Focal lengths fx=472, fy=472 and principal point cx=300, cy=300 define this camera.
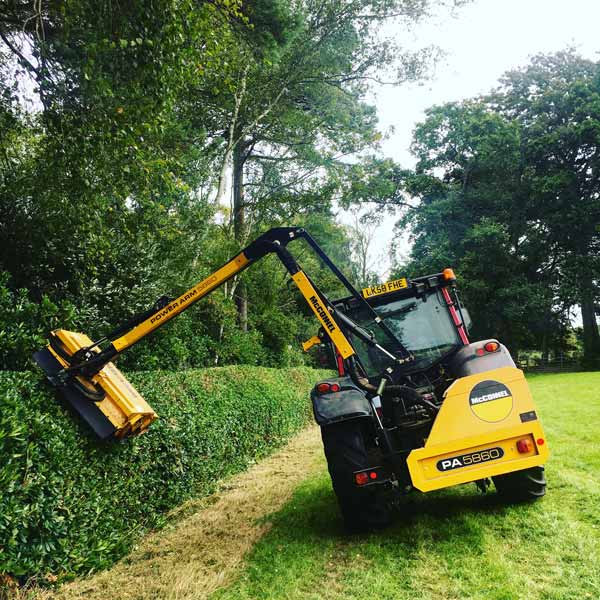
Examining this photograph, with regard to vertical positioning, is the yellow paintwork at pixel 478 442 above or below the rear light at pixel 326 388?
below

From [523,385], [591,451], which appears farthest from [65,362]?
[591,451]

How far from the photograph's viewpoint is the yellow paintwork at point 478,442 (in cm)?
319

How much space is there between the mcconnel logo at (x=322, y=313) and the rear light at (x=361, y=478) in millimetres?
1118

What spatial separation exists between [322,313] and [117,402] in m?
1.83

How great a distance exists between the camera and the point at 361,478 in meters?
3.56

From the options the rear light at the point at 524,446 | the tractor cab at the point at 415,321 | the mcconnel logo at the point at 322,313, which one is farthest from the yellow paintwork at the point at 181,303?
the rear light at the point at 524,446

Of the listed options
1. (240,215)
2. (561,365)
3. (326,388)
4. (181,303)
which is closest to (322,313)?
(326,388)

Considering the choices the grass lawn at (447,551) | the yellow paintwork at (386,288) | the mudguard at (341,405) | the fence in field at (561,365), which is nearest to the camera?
the grass lawn at (447,551)

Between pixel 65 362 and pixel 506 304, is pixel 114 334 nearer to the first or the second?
pixel 65 362

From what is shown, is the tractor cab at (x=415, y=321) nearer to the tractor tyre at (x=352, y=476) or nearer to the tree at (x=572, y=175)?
the tractor tyre at (x=352, y=476)

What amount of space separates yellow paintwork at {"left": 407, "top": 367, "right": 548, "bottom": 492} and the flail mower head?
2.25 meters

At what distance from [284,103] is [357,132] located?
251 centimetres

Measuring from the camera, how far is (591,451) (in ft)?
17.4

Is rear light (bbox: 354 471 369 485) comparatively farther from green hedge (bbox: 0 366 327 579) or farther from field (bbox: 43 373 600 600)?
green hedge (bbox: 0 366 327 579)
